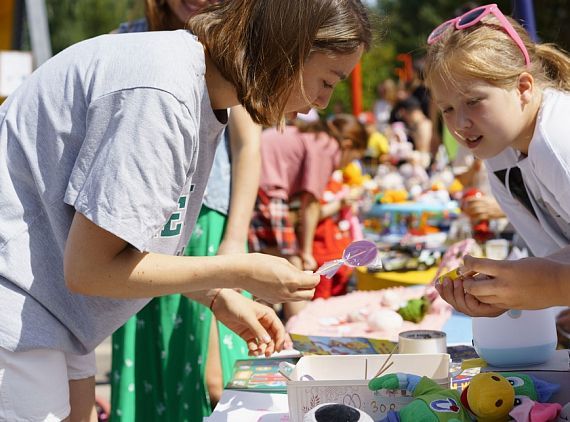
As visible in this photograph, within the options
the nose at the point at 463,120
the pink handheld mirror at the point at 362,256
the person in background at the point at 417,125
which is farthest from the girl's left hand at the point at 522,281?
the person in background at the point at 417,125

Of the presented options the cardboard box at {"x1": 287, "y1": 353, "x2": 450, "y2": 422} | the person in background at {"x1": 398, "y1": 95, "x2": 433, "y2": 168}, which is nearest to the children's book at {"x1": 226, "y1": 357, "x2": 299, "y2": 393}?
the cardboard box at {"x1": 287, "y1": 353, "x2": 450, "y2": 422}

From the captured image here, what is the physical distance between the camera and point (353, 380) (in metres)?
1.18

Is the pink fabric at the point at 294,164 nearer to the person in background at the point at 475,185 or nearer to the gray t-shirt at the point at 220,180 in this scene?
the person in background at the point at 475,185

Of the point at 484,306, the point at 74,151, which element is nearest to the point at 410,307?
the point at 484,306

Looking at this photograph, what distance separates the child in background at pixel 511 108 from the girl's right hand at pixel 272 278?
57 centimetres

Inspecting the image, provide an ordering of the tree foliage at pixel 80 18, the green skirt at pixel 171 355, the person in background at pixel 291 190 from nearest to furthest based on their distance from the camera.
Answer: the green skirt at pixel 171 355
the person in background at pixel 291 190
the tree foliage at pixel 80 18

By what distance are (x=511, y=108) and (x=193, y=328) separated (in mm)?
1051

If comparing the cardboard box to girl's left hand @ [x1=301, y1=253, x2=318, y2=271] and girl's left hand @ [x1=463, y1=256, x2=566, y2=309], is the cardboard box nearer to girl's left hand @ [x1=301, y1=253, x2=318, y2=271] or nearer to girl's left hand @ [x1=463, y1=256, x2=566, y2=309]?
girl's left hand @ [x1=463, y1=256, x2=566, y2=309]

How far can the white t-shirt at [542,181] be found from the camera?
4.68ft

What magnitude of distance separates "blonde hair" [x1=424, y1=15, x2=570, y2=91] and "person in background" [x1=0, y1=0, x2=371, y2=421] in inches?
17.3

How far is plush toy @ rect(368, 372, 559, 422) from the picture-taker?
1.07 m

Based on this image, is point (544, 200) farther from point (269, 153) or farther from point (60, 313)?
point (269, 153)

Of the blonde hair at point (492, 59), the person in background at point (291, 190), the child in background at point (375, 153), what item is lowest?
the child in background at point (375, 153)

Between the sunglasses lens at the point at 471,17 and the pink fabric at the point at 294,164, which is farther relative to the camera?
the pink fabric at the point at 294,164
